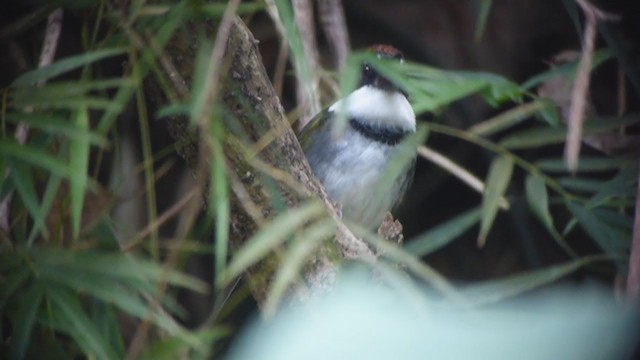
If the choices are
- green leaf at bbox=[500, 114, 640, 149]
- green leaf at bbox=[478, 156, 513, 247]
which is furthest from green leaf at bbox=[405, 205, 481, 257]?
green leaf at bbox=[500, 114, 640, 149]

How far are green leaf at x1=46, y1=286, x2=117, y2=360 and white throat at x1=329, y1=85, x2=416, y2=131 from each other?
84cm

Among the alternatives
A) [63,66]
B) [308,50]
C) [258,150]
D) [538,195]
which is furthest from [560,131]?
[63,66]

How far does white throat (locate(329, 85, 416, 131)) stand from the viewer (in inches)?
99.8

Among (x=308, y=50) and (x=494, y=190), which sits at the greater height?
(x=308, y=50)

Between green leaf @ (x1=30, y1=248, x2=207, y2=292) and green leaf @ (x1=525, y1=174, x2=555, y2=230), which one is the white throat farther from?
green leaf @ (x1=30, y1=248, x2=207, y2=292)

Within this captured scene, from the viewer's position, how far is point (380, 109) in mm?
2533

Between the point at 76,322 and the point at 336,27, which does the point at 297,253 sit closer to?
the point at 76,322

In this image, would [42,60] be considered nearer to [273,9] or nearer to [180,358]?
[273,9]

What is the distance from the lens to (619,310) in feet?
4.59

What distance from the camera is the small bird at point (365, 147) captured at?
99.9 inches

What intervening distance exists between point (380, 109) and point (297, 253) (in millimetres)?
1019

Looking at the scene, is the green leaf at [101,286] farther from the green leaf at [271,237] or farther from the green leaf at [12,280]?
the green leaf at [271,237]

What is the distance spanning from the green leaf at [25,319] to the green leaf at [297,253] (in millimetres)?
366

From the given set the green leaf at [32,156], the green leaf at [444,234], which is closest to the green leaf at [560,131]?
the green leaf at [444,234]
